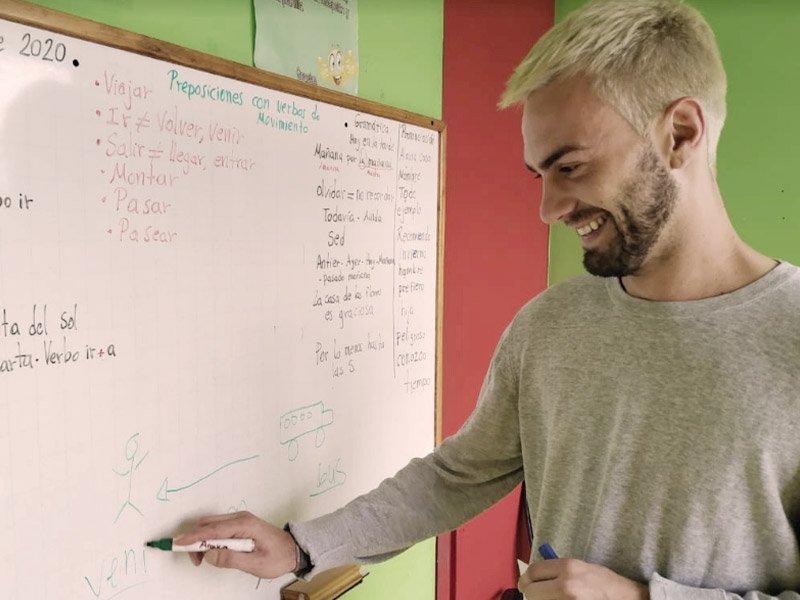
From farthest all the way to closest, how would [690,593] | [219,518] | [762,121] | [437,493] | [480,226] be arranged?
1. [762,121]
2. [480,226]
3. [437,493]
4. [219,518]
5. [690,593]

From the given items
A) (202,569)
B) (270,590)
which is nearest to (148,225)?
(202,569)

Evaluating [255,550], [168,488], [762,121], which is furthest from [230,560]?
[762,121]

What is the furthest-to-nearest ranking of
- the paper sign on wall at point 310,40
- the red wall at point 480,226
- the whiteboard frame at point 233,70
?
1. the red wall at point 480,226
2. the paper sign on wall at point 310,40
3. the whiteboard frame at point 233,70

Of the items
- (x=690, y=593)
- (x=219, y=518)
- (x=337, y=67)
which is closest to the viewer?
(x=690, y=593)

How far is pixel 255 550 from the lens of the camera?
1.14m

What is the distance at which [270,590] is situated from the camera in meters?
1.32

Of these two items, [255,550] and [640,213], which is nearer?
[640,213]

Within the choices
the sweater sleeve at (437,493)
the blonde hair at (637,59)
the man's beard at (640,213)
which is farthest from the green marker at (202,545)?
the blonde hair at (637,59)

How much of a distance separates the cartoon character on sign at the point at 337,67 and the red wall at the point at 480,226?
1.58ft

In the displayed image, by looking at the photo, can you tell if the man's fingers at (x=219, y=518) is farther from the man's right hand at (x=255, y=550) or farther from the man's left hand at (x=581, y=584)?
the man's left hand at (x=581, y=584)

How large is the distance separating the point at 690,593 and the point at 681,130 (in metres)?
0.66

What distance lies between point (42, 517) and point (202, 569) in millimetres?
326

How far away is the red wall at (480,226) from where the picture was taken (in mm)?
1985

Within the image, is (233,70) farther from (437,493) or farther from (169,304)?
(437,493)
